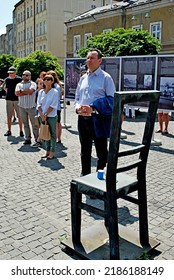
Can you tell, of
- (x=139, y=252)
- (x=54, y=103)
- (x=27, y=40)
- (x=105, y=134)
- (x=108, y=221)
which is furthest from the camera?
(x=27, y=40)

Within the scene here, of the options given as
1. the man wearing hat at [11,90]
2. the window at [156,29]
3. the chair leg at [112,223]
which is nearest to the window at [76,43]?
the window at [156,29]

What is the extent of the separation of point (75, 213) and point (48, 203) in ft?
4.50

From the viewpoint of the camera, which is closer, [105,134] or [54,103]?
[105,134]

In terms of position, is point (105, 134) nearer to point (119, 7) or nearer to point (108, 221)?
point (108, 221)

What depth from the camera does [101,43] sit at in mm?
18266

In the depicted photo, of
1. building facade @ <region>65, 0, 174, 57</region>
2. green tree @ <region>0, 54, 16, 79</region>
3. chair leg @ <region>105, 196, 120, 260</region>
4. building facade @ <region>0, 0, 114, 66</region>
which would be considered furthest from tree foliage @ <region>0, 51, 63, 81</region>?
building facade @ <region>0, 0, 114, 66</region>

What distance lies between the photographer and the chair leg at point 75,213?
324 cm

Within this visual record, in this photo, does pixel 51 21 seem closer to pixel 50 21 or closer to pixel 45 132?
pixel 50 21

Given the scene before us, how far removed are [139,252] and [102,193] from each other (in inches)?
31.6

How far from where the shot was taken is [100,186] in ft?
10.0

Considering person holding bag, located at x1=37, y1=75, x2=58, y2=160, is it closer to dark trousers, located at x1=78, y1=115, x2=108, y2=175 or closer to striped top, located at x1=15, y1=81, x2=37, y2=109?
striped top, located at x1=15, y1=81, x2=37, y2=109

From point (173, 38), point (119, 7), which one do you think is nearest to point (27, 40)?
point (119, 7)

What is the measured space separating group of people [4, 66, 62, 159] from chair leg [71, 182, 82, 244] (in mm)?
3701

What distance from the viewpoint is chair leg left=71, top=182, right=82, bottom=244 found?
10.6ft
